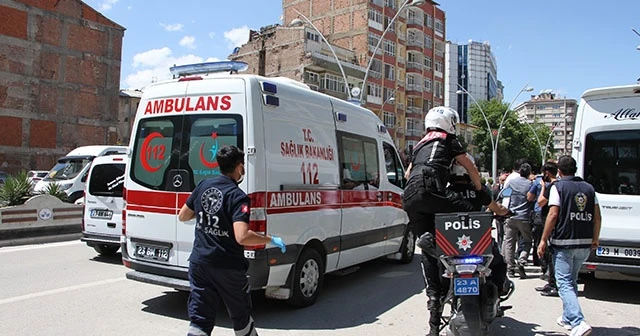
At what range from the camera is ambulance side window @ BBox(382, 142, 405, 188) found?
8.32 metres

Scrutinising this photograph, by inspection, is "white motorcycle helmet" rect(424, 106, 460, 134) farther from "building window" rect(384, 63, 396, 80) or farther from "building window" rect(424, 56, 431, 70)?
"building window" rect(424, 56, 431, 70)

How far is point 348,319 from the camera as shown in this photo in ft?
18.5

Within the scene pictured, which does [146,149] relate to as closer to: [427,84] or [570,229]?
[570,229]

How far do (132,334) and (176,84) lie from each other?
2.85 m

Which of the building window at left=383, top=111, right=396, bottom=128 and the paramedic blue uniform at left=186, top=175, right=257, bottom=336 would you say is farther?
the building window at left=383, top=111, right=396, bottom=128

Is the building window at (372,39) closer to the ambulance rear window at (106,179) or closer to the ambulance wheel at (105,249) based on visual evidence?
the ambulance rear window at (106,179)

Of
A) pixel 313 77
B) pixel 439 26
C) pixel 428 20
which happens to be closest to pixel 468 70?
pixel 439 26

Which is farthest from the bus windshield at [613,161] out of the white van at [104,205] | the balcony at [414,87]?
Answer: the balcony at [414,87]

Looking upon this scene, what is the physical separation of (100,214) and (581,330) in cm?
808

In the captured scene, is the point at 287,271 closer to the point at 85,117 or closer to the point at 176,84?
the point at 176,84

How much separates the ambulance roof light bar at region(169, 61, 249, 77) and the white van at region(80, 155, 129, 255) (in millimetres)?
3297

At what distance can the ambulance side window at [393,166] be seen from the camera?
27.3ft

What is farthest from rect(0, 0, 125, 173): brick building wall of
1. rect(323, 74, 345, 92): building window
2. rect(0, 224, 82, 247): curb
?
rect(0, 224, 82, 247): curb

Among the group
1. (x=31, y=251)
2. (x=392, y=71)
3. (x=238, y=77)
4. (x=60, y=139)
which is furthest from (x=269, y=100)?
(x=392, y=71)
